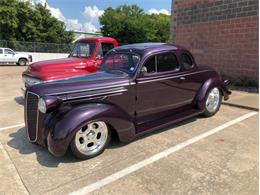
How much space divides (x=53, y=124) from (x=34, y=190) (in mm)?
928

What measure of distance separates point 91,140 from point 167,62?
2.18 m

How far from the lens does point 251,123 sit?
540 centimetres

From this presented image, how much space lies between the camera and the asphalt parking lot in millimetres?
3127

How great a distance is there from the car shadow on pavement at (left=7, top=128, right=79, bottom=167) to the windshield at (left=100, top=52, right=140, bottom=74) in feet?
5.82

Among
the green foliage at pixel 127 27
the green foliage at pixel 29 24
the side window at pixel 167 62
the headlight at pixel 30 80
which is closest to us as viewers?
the side window at pixel 167 62

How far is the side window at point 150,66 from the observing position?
4594mm

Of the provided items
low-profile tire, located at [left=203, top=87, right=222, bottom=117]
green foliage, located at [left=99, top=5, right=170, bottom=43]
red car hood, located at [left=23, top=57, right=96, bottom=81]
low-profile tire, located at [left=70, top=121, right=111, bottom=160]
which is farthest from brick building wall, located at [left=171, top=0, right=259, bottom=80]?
green foliage, located at [left=99, top=5, right=170, bottom=43]

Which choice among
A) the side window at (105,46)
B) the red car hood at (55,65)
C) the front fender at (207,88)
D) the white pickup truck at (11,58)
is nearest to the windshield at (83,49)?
the side window at (105,46)

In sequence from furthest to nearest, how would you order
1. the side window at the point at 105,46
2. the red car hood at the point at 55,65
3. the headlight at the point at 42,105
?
the side window at the point at 105,46
the red car hood at the point at 55,65
the headlight at the point at 42,105

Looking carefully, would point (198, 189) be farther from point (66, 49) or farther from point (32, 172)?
point (66, 49)

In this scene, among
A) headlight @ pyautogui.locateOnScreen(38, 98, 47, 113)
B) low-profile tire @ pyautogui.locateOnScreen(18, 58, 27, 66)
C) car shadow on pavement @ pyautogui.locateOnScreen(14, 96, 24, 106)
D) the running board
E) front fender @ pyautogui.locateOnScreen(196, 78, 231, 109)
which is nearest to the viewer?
headlight @ pyautogui.locateOnScreen(38, 98, 47, 113)

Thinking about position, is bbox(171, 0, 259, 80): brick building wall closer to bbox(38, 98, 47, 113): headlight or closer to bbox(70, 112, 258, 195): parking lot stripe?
bbox(70, 112, 258, 195): parking lot stripe

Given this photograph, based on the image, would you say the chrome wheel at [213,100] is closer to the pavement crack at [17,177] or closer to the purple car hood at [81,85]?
the purple car hood at [81,85]

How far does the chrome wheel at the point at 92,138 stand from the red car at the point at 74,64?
312 centimetres
